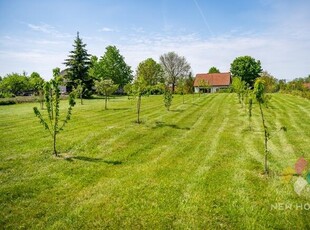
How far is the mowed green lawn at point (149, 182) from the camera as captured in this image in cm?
654

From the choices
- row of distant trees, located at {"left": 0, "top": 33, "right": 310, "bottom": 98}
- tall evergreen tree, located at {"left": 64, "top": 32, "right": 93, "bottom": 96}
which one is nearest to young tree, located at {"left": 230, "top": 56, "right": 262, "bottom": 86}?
row of distant trees, located at {"left": 0, "top": 33, "right": 310, "bottom": 98}

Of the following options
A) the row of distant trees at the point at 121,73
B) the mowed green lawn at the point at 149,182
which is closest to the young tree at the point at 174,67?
the row of distant trees at the point at 121,73

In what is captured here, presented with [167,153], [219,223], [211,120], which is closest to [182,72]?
[211,120]

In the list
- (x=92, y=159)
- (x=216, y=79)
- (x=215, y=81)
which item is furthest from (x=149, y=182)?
(x=216, y=79)

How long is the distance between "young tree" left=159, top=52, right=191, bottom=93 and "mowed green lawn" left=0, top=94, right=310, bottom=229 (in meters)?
64.5

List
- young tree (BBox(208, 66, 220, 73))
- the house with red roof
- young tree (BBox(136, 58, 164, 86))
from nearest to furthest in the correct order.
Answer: young tree (BBox(136, 58, 164, 86)) < the house with red roof < young tree (BBox(208, 66, 220, 73))

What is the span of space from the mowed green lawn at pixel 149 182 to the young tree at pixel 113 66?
5537 centimetres

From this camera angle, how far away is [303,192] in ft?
25.9

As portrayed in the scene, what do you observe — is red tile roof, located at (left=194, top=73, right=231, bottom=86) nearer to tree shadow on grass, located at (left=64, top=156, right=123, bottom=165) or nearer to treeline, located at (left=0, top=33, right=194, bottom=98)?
treeline, located at (left=0, top=33, right=194, bottom=98)

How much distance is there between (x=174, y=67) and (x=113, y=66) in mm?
19547

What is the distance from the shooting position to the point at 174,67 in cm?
7944

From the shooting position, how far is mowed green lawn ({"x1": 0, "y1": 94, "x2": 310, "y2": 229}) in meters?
6.54

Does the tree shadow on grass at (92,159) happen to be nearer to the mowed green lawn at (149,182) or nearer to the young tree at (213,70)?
the mowed green lawn at (149,182)

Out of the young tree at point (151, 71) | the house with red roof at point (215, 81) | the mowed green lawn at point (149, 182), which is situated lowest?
the mowed green lawn at point (149, 182)
